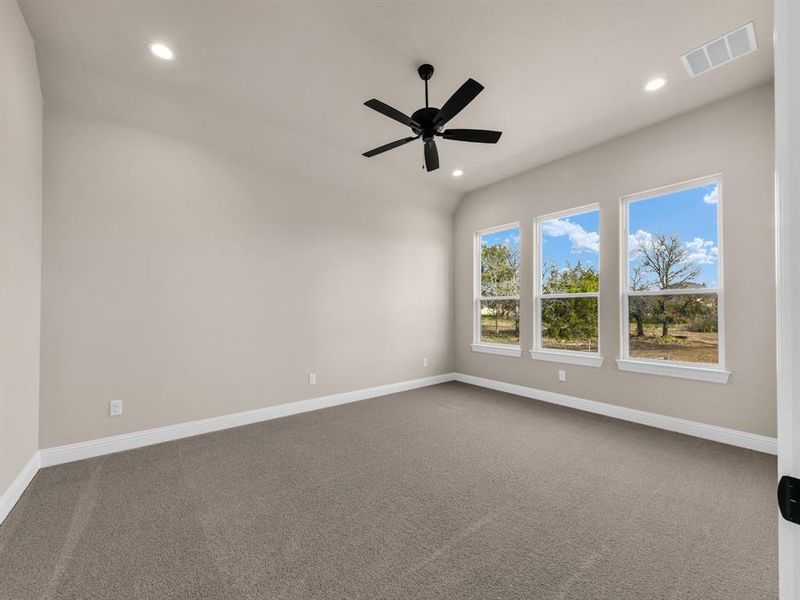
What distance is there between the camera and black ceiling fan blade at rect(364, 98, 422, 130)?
8.20 ft

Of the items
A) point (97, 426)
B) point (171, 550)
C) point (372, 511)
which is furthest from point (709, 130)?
point (97, 426)

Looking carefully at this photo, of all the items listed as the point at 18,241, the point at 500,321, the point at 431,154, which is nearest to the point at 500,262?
the point at 500,321

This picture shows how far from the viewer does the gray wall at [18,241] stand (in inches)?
82.0

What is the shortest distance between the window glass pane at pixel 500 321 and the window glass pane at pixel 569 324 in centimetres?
44

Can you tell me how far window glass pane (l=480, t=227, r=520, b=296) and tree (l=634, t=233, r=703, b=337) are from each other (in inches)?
62.5

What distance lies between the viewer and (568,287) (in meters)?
4.52

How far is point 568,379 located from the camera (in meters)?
4.38

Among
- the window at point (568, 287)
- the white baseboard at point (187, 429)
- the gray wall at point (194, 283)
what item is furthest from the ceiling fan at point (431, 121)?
the white baseboard at point (187, 429)

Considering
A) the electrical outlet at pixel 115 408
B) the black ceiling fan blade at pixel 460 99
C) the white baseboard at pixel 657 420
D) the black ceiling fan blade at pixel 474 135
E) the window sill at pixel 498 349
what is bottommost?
the white baseboard at pixel 657 420

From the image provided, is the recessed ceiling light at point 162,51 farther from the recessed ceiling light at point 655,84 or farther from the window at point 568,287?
the window at point 568,287

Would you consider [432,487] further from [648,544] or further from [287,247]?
[287,247]

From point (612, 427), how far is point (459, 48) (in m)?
3.69

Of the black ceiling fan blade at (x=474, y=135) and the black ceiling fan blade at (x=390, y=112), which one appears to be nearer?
the black ceiling fan blade at (x=390, y=112)

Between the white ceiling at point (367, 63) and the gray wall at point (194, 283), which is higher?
the white ceiling at point (367, 63)
